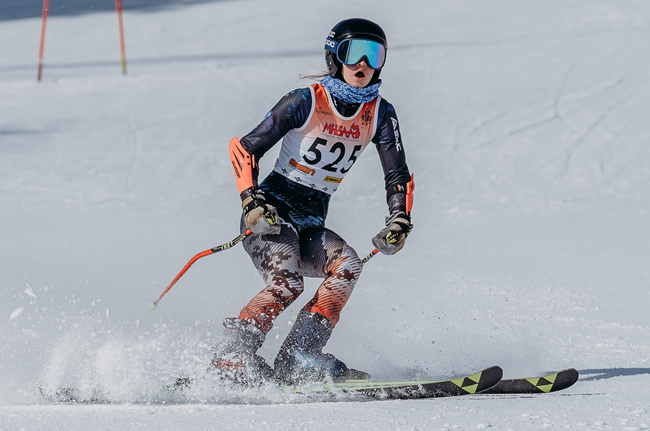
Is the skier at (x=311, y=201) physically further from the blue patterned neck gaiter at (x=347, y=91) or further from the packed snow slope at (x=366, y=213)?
the packed snow slope at (x=366, y=213)

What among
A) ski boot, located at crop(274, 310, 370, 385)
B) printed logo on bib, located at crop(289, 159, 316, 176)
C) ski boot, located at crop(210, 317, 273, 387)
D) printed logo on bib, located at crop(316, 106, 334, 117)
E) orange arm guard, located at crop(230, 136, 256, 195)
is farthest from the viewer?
printed logo on bib, located at crop(289, 159, 316, 176)

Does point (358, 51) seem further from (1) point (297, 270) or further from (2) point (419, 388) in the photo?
(2) point (419, 388)

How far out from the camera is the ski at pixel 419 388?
3230 millimetres

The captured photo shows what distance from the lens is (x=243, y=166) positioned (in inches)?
135

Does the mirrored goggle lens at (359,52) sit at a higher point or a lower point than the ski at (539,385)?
higher

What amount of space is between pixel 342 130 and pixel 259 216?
639 millimetres

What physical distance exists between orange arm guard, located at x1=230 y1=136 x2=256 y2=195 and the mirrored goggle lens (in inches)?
25.6

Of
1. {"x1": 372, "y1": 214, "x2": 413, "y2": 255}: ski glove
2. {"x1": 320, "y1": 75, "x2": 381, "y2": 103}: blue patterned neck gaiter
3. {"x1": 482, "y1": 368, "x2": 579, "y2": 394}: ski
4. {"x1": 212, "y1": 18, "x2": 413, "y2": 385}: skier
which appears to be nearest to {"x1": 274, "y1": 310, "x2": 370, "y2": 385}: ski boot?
{"x1": 212, "y1": 18, "x2": 413, "y2": 385}: skier

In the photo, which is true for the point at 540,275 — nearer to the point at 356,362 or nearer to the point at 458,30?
the point at 356,362

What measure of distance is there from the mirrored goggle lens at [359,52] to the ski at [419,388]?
152cm

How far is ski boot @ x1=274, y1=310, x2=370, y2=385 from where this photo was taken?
3289 millimetres

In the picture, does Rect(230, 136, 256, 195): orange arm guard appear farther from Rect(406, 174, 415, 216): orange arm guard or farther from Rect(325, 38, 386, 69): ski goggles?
Rect(406, 174, 415, 216): orange arm guard

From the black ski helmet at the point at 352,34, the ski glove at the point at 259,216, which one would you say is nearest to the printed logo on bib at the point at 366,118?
the black ski helmet at the point at 352,34

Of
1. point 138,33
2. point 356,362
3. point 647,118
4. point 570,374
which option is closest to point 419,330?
point 356,362
